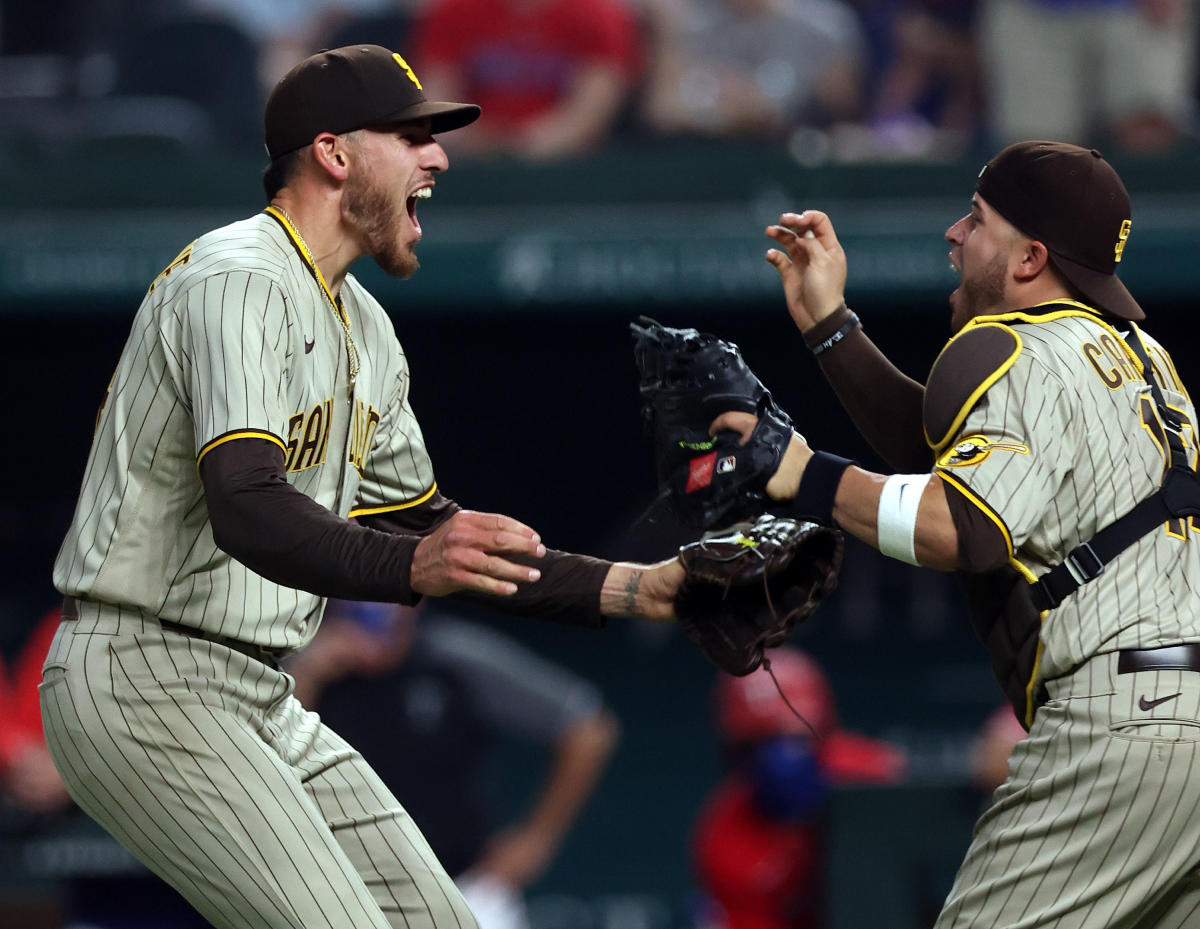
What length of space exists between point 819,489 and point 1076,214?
0.67m

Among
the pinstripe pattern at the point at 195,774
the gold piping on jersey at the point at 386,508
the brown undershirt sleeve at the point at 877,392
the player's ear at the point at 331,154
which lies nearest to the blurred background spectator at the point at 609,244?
the brown undershirt sleeve at the point at 877,392

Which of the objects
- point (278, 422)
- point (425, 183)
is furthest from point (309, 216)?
point (278, 422)

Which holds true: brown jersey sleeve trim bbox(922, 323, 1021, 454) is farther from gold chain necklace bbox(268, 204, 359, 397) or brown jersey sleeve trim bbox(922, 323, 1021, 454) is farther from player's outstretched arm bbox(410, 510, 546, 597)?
gold chain necklace bbox(268, 204, 359, 397)

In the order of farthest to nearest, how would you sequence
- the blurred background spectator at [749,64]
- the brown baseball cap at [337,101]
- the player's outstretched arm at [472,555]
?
the blurred background spectator at [749,64] < the brown baseball cap at [337,101] < the player's outstretched arm at [472,555]

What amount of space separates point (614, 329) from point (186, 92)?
1875 millimetres

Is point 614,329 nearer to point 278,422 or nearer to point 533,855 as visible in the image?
point 533,855

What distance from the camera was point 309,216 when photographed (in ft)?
10.5

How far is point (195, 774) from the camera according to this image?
2879mm

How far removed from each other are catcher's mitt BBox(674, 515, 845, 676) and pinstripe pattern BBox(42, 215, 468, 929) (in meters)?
0.65

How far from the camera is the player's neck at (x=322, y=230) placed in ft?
10.5

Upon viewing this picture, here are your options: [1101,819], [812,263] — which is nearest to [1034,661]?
[1101,819]

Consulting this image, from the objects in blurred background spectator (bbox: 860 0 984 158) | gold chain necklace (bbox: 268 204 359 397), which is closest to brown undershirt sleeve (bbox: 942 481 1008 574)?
gold chain necklace (bbox: 268 204 359 397)

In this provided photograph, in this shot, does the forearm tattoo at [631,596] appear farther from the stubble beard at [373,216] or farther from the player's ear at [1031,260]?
the player's ear at [1031,260]

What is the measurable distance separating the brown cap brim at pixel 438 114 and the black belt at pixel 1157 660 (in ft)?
4.79
